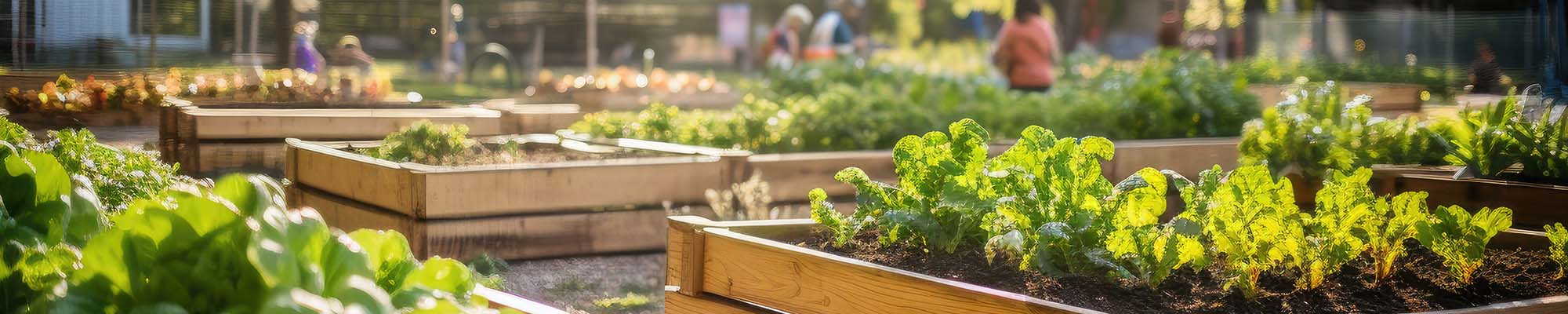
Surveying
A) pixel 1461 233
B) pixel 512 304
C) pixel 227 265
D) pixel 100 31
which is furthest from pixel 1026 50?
pixel 227 265

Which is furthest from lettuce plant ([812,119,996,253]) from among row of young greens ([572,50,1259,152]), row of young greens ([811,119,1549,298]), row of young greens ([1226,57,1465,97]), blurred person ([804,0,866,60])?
blurred person ([804,0,866,60])

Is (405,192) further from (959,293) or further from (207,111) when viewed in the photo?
(959,293)

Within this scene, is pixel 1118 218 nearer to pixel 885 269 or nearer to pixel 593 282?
pixel 885 269

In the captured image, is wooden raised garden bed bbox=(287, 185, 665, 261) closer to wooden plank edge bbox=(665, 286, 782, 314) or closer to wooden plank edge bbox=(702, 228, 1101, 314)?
wooden plank edge bbox=(665, 286, 782, 314)

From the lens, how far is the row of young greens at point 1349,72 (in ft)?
17.0

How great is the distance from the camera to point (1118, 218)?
2793mm

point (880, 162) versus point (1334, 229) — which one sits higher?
point (1334, 229)

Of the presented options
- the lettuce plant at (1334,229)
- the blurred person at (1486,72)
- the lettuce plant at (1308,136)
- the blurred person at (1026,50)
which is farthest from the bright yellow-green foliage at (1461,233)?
the blurred person at (1026,50)

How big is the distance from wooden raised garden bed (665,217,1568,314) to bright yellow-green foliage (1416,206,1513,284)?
18 centimetres

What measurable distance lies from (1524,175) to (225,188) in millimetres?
4426

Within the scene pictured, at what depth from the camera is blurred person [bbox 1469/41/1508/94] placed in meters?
4.34

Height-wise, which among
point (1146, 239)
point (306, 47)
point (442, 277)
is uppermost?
point (306, 47)

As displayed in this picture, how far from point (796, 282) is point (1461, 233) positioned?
1541mm

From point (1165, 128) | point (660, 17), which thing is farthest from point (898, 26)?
point (1165, 128)
